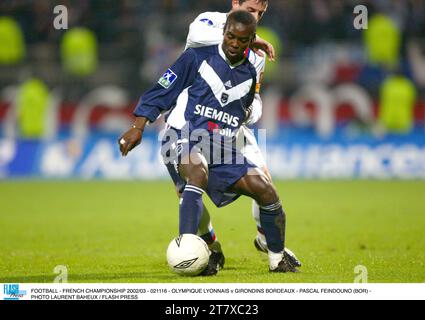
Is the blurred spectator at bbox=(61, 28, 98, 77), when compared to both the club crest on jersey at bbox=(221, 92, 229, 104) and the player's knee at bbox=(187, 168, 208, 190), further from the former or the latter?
the player's knee at bbox=(187, 168, 208, 190)

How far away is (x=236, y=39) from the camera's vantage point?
22.3ft

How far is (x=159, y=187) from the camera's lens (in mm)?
16453

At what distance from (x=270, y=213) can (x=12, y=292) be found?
2.30 m

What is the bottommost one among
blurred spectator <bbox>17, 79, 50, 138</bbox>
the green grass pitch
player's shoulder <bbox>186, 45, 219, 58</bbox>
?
the green grass pitch

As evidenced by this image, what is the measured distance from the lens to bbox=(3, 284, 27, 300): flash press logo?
5816 millimetres

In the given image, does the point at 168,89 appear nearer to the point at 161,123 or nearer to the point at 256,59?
the point at 256,59

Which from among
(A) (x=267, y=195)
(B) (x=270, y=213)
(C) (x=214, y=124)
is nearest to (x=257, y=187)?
(A) (x=267, y=195)

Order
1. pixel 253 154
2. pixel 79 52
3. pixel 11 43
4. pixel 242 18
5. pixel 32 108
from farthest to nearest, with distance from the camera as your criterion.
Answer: pixel 11 43 → pixel 79 52 → pixel 32 108 → pixel 253 154 → pixel 242 18

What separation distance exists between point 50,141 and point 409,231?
9501 mm

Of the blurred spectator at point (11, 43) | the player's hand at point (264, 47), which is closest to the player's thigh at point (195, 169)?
the player's hand at point (264, 47)

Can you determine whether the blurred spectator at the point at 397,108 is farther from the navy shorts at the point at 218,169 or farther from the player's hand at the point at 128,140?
the player's hand at the point at 128,140

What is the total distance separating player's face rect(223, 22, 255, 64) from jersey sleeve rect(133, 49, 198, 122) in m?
0.33

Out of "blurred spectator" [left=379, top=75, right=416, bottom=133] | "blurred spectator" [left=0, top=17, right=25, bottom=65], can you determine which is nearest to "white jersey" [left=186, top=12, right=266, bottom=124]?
"blurred spectator" [left=379, top=75, right=416, bottom=133]

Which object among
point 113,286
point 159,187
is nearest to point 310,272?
point 113,286
